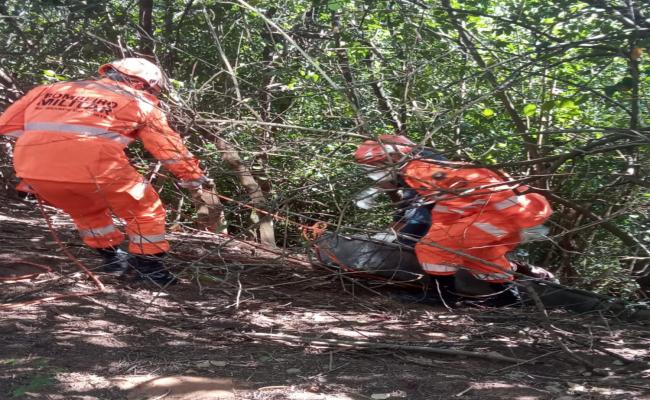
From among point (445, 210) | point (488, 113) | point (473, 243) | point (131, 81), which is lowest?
point (473, 243)

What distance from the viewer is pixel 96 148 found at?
4.06m

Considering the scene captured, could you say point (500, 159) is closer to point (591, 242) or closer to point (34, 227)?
point (591, 242)

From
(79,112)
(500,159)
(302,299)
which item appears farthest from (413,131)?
(79,112)

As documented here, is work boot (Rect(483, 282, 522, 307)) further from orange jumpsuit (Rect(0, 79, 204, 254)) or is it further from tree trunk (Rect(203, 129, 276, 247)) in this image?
orange jumpsuit (Rect(0, 79, 204, 254))

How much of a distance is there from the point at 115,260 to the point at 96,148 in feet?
2.77

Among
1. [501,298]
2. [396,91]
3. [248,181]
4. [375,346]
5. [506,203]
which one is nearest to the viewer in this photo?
[375,346]

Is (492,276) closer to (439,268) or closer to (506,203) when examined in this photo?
(439,268)

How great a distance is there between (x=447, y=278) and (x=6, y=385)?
8.55 ft

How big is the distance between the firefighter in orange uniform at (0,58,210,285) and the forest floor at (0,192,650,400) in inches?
16.7

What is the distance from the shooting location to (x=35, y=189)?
4.20 meters

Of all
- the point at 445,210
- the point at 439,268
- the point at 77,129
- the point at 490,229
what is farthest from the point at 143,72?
the point at 490,229

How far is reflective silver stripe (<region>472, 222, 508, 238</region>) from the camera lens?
4059mm

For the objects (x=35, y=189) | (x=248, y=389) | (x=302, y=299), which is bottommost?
(x=302, y=299)

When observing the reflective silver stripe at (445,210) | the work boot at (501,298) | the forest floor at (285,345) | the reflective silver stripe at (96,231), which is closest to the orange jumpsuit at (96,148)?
the reflective silver stripe at (96,231)
